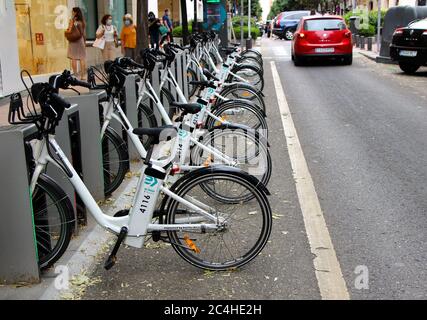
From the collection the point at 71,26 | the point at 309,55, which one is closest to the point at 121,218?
the point at 71,26

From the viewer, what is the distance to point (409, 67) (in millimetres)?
16344

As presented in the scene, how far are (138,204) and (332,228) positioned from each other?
1790mm

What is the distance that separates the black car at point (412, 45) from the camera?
15.0 m

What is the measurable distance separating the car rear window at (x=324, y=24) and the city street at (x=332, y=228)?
9.00 metres

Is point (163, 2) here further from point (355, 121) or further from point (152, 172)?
point (152, 172)

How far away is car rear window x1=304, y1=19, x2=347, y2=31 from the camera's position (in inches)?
729

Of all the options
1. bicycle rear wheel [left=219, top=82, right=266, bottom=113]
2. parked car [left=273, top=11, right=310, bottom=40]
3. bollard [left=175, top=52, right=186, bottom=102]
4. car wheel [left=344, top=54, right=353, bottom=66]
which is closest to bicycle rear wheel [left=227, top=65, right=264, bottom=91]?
bollard [left=175, top=52, right=186, bottom=102]

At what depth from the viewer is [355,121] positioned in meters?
9.62

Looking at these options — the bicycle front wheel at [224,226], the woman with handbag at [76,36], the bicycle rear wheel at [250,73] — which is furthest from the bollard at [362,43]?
the bicycle front wheel at [224,226]

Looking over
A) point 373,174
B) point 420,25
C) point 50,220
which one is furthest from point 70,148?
point 420,25

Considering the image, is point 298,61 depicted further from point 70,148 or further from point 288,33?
point 288,33

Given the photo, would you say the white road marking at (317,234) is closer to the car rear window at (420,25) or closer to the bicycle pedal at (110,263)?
the bicycle pedal at (110,263)

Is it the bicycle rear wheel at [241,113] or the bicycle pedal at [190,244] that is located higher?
the bicycle rear wheel at [241,113]

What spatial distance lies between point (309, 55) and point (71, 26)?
8188 mm
